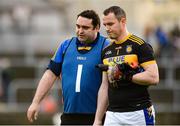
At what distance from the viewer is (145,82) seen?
30.4 ft

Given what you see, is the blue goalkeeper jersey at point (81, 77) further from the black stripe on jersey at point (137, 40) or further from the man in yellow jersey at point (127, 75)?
the black stripe on jersey at point (137, 40)

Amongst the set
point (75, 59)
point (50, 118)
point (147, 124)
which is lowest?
point (50, 118)

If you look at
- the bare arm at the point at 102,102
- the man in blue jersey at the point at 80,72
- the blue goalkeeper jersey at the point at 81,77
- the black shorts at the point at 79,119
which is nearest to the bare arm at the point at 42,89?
the man in blue jersey at the point at 80,72

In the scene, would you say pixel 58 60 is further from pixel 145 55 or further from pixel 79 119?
pixel 145 55

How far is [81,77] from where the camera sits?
397 inches

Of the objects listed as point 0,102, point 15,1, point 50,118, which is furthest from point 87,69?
point 15,1

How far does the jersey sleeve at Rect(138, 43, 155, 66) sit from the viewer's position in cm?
935

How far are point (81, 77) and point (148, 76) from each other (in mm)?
1085

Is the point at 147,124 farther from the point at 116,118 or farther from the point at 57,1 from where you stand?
the point at 57,1

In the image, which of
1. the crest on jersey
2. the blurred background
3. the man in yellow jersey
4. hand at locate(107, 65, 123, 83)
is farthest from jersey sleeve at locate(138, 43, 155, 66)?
the blurred background

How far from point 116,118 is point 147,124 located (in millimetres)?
336

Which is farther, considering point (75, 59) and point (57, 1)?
point (57, 1)

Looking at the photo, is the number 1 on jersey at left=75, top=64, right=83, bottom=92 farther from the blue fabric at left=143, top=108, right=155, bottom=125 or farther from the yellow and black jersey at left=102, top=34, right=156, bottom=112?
the blue fabric at left=143, top=108, right=155, bottom=125

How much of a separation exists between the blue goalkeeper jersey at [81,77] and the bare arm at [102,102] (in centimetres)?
25
